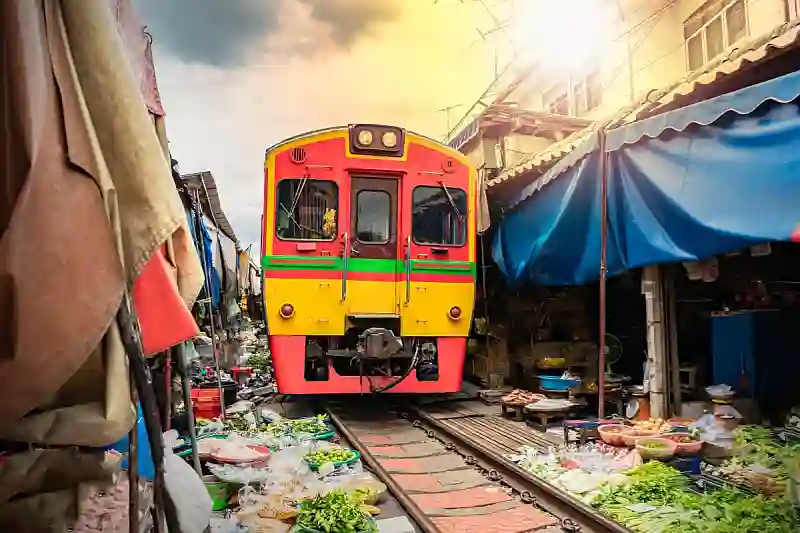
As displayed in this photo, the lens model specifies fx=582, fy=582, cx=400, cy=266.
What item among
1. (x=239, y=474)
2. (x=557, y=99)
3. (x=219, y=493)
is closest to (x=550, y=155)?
(x=239, y=474)

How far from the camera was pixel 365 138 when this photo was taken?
7.10 meters

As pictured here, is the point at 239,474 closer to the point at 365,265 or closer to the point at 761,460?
the point at 365,265

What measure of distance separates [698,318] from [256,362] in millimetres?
9053

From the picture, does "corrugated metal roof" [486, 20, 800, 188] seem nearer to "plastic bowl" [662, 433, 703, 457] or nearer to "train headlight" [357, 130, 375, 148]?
"train headlight" [357, 130, 375, 148]

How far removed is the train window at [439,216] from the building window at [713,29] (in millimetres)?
5122

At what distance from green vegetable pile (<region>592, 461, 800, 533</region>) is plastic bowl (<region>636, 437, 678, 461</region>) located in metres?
0.24

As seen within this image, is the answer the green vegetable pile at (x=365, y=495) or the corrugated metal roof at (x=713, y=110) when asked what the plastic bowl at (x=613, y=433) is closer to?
the green vegetable pile at (x=365, y=495)

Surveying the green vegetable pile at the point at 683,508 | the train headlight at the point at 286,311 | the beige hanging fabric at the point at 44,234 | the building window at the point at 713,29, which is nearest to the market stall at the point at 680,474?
the green vegetable pile at the point at 683,508

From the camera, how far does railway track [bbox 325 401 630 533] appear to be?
374 centimetres

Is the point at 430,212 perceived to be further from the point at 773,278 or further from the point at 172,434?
the point at 172,434

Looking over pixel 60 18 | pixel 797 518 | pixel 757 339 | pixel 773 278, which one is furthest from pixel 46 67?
pixel 773 278

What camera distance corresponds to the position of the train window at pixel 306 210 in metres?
6.92

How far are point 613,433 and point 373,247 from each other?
343cm

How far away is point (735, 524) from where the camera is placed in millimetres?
3369
